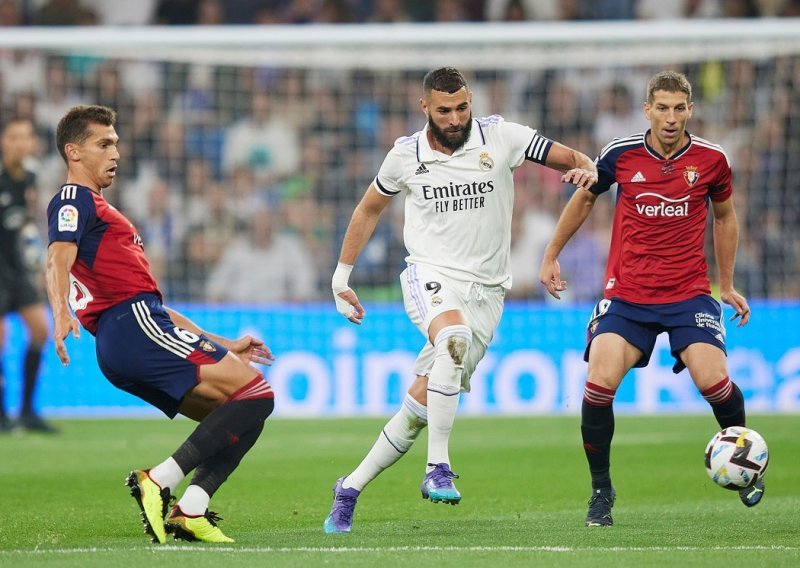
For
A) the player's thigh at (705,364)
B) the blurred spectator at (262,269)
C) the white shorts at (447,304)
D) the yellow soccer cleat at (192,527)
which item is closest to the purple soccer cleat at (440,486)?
the white shorts at (447,304)

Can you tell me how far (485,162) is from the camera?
7.64 metres

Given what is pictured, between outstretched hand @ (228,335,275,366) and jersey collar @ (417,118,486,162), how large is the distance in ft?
4.36

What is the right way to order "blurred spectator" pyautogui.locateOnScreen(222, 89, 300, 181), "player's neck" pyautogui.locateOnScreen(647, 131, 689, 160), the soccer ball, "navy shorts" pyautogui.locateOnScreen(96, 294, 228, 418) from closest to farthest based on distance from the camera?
"navy shorts" pyautogui.locateOnScreen(96, 294, 228, 418), the soccer ball, "player's neck" pyautogui.locateOnScreen(647, 131, 689, 160), "blurred spectator" pyautogui.locateOnScreen(222, 89, 300, 181)

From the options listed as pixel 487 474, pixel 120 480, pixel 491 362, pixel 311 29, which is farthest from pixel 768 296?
pixel 120 480

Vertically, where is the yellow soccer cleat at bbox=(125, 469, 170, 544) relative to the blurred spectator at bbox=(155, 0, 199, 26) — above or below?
A: below

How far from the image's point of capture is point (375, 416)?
1549 centimetres

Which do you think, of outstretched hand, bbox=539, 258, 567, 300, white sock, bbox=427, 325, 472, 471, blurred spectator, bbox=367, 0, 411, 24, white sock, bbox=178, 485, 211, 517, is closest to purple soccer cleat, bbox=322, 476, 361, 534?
white sock, bbox=427, 325, 472, 471

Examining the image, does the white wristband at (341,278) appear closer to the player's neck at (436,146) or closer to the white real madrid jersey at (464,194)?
the white real madrid jersey at (464,194)

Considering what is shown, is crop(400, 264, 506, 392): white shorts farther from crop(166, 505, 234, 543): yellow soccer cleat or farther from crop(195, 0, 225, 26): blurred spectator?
crop(195, 0, 225, 26): blurred spectator

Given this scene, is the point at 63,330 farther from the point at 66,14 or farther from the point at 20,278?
the point at 66,14

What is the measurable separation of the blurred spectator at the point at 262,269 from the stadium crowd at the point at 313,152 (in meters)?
0.02

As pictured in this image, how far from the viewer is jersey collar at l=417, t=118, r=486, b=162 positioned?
25.1 feet

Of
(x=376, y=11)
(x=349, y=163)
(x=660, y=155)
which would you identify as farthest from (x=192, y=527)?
(x=376, y=11)

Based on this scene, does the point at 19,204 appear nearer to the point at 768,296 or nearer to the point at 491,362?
the point at 491,362
